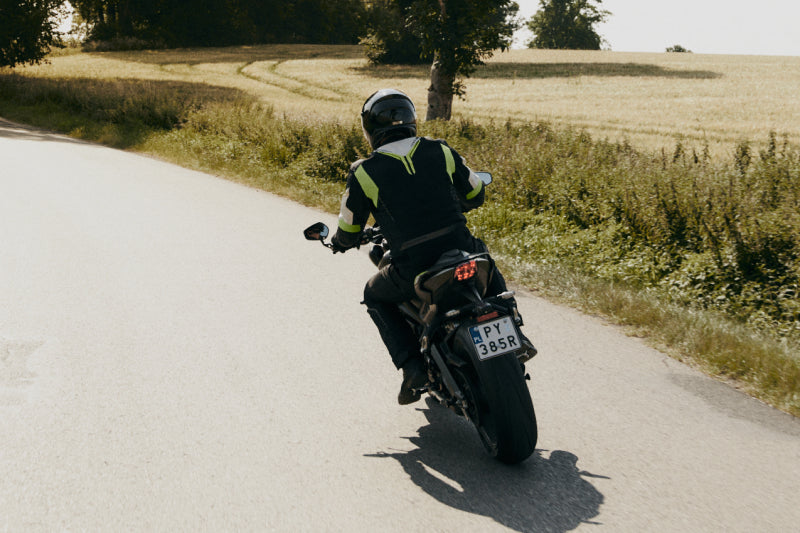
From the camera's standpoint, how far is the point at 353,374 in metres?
5.08

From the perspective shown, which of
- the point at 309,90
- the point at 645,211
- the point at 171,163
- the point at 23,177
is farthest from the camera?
the point at 309,90

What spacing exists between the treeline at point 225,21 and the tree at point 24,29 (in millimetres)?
28827

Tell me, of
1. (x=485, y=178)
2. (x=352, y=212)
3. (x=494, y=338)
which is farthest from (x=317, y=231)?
(x=494, y=338)

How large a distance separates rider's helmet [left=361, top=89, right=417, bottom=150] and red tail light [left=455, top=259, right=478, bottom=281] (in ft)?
2.94

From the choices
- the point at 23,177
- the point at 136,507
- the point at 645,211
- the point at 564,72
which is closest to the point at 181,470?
the point at 136,507

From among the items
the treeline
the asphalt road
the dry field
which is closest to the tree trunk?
the dry field

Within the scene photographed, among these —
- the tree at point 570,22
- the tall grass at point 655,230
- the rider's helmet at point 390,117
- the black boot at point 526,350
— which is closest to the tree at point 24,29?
the tall grass at point 655,230

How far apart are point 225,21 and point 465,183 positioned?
79.8m

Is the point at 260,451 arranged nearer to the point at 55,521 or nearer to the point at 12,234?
the point at 55,521

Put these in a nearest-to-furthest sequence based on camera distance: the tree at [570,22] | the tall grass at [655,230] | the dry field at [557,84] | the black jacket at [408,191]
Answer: the black jacket at [408,191] → the tall grass at [655,230] → the dry field at [557,84] → the tree at [570,22]

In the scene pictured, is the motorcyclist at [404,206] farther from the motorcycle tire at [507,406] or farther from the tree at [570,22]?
the tree at [570,22]

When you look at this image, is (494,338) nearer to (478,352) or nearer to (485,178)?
(478,352)

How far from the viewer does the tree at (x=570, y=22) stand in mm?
94062

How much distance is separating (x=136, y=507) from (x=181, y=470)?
382mm
